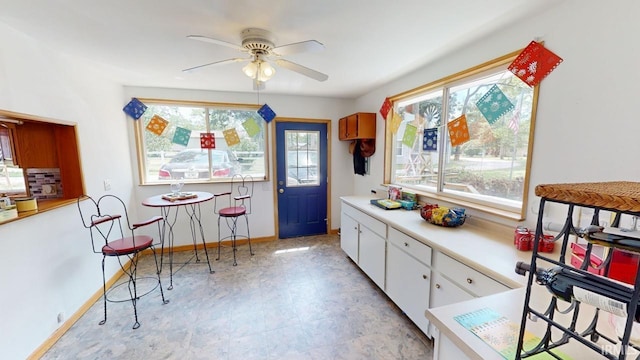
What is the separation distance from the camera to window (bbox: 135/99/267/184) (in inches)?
141

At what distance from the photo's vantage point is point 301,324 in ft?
7.24

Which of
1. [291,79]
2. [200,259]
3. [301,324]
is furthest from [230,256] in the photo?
[291,79]

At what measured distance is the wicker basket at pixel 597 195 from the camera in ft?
1.61

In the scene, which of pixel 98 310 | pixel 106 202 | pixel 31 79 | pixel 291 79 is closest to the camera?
pixel 31 79

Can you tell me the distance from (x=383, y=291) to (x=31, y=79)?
3.47m

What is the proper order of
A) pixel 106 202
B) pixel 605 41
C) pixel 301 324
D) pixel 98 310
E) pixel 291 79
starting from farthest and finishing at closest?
pixel 291 79 < pixel 106 202 < pixel 98 310 < pixel 301 324 < pixel 605 41

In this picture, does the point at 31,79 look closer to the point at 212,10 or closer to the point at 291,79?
the point at 212,10

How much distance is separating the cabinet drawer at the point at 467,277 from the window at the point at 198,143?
9.59ft

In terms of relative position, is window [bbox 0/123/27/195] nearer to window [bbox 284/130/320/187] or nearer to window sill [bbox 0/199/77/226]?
window sill [bbox 0/199/77/226]

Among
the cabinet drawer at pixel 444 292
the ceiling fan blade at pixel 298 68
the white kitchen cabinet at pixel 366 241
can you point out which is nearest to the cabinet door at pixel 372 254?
the white kitchen cabinet at pixel 366 241

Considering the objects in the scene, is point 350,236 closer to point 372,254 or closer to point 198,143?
point 372,254

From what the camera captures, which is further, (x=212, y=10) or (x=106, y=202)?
(x=106, y=202)

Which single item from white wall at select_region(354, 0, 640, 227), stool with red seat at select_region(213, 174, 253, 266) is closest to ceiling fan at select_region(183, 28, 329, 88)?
white wall at select_region(354, 0, 640, 227)

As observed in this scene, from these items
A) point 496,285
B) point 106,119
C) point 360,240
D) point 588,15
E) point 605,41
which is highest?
point 588,15
